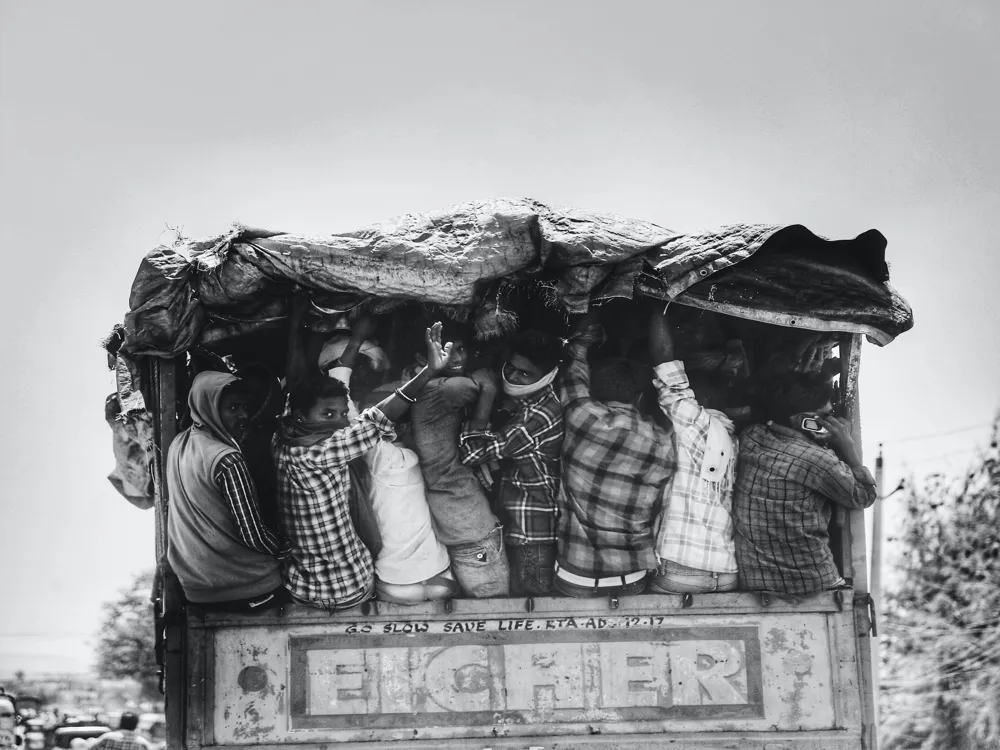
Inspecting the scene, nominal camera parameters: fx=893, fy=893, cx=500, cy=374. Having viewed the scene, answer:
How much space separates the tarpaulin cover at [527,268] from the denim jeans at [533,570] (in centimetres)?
119

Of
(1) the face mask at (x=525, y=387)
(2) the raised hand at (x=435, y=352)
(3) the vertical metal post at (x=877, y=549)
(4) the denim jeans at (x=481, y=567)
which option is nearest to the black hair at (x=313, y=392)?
(2) the raised hand at (x=435, y=352)

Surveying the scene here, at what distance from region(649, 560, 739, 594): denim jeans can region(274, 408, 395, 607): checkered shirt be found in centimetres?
140

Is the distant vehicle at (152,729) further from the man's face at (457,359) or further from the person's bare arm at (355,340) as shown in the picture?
the man's face at (457,359)

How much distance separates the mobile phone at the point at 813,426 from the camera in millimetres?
4391

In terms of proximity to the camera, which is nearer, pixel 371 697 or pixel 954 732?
pixel 371 697

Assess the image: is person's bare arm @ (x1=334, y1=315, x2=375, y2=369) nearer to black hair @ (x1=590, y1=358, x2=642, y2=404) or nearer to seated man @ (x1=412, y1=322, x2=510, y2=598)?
seated man @ (x1=412, y1=322, x2=510, y2=598)


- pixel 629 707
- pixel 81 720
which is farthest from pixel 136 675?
pixel 629 707

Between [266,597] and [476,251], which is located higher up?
[476,251]

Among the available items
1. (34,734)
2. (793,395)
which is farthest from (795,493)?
(34,734)

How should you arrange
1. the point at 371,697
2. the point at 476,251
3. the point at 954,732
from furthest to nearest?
1. the point at 954,732
2. the point at 371,697
3. the point at 476,251

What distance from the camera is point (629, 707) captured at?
4305 mm

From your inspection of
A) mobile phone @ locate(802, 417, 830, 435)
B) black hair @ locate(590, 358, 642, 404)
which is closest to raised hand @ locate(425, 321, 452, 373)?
black hair @ locate(590, 358, 642, 404)

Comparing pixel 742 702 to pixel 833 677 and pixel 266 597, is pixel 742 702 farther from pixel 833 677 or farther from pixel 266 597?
pixel 266 597

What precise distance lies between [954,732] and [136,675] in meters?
8.76
